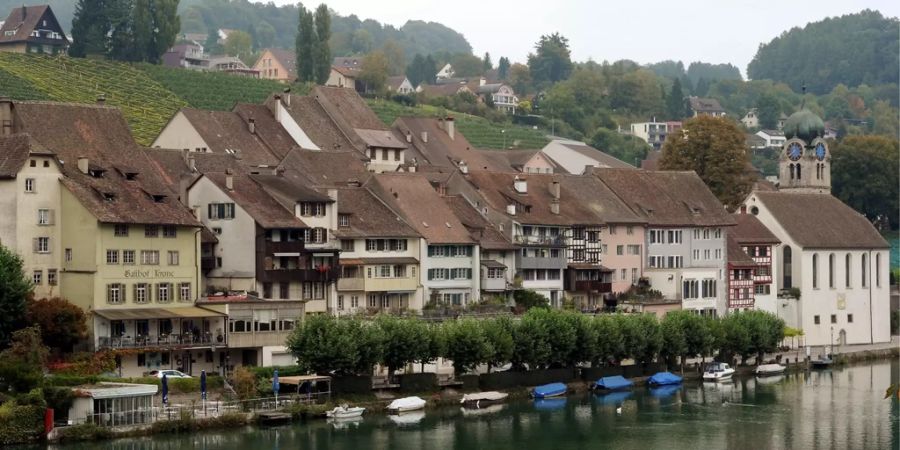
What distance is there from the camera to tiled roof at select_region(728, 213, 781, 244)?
128 metres

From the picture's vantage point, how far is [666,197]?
126m

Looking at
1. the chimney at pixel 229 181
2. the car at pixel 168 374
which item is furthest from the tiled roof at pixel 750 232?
the car at pixel 168 374

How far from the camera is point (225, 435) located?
259 ft

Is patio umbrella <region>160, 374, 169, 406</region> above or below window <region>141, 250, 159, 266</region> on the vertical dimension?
below

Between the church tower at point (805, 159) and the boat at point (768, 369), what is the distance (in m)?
40.1

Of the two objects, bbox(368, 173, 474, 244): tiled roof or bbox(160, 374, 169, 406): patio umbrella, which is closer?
bbox(160, 374, 169, 406): patio umbrella

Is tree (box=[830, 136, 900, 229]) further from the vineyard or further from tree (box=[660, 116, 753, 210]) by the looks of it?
the vineyard

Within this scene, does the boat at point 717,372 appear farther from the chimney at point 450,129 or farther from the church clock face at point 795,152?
the church clock face at point 795,152

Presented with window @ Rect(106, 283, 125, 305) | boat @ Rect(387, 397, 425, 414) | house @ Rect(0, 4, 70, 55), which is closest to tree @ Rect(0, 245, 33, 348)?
window @ Rect(106, 283, 125, 305)

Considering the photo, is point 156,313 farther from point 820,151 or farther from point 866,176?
point 866,176

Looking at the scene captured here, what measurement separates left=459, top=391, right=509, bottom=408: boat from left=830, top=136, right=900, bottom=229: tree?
8413 cm

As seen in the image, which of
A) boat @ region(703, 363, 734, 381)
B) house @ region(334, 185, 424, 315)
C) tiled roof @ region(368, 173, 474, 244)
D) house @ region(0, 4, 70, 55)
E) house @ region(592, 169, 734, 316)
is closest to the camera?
house @ region(334, 185, 424, 315)

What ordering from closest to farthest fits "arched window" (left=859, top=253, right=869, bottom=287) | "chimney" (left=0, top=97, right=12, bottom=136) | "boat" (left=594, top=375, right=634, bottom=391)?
"chimney" (left=0, top=97, right=12, bottom=136) < "boat" (left=594, top=375, right=634, bottom=391) < "arched window" (left=859, top=253, right=869, bottom=287)

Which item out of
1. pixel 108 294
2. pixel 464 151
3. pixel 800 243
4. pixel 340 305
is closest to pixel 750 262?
pixel 800 243
